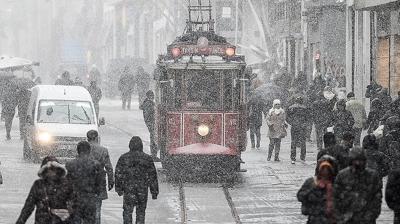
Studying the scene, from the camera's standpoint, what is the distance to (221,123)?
2702 cm

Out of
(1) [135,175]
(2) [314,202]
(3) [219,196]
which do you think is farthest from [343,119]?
(2) [314,202]

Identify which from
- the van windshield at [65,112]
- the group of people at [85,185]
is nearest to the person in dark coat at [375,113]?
the van windshield at [65,112]

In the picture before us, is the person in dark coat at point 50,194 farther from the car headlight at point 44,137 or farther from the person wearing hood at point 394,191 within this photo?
the car headlight at point 44,137

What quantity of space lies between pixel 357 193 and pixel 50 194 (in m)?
3.23

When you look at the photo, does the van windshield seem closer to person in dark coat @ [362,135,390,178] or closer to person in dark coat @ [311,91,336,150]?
person in dark coat @ [311,91,336,150]

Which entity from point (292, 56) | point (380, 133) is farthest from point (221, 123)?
point (292, 56)

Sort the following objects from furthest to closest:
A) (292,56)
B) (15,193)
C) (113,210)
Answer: (292,56)
(15,193)
(113,210)

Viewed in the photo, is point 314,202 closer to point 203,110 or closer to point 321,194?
point 321,194

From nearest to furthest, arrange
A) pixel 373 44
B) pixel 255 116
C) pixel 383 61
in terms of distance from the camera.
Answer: pixel 255 116, pixel 383 61, pixel 373 44

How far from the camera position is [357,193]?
14203mm

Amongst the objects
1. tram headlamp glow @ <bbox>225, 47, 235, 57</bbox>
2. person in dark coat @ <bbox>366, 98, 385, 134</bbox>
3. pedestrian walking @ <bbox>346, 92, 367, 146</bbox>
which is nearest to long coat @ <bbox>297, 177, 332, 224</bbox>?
tram headlamp glow @ <bbox>225, 47, 235, 57</bbox>

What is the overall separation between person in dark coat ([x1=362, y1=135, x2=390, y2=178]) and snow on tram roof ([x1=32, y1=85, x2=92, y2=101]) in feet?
48.1

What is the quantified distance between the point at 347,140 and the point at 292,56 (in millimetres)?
44580

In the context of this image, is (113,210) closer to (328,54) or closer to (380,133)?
(380,133)
